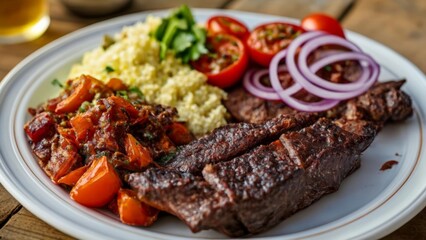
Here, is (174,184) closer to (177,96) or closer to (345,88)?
(177,96)

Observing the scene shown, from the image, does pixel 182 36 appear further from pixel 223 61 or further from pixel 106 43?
pixel 106 43

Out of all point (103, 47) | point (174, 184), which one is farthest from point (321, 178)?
point (103, 47)

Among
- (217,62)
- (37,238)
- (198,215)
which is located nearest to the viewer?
(198,215)

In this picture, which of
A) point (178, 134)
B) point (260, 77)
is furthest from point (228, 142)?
point (260, 77)

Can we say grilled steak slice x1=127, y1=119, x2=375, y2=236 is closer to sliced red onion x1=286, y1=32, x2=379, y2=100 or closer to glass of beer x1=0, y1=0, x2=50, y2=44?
sliced red onion x1=286, y1=32, x2=379, y2=100

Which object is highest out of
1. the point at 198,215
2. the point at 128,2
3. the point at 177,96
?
the point at 198,215

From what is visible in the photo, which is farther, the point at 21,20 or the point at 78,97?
the point at 21,20
